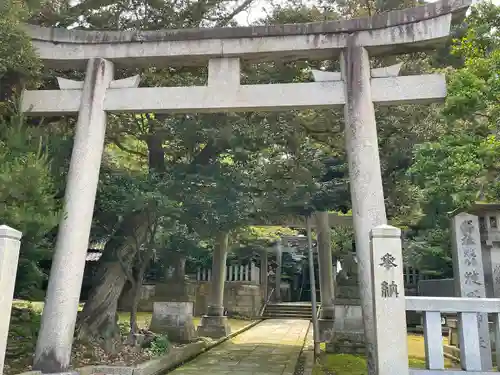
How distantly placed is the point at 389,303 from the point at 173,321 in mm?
8204

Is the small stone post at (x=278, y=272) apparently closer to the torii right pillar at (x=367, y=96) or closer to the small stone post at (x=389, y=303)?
the torii right pillar at (x=367, y=96)

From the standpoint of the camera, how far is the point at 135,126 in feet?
37.3

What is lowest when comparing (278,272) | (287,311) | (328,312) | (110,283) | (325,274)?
(287,311)

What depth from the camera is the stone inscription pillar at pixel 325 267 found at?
49.7ft

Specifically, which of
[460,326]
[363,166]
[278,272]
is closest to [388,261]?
[460,326]

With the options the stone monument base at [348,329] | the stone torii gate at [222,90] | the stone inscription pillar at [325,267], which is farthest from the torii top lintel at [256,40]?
the stone inscription pillar at [325,267]

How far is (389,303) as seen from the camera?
5.17 metres

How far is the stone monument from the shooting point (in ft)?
39.9

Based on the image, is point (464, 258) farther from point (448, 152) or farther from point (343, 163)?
point (343, 163)

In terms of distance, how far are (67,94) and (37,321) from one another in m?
4.63

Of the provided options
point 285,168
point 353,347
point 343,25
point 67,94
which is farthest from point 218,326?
point 343,25

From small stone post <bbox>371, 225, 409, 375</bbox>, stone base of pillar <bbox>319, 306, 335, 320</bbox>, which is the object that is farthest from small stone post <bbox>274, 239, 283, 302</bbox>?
small stone post <bbox>371, 225, 409, 375</bbox>

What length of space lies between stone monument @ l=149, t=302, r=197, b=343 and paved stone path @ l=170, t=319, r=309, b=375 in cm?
82

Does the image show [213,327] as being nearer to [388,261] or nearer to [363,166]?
[363,166]
